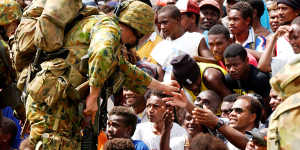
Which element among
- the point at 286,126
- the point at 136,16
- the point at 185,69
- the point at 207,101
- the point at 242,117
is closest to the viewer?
the point at 286,126

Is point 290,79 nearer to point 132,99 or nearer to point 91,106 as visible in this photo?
point 91,106

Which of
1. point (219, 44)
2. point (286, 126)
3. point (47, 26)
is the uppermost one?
point (286, 126)

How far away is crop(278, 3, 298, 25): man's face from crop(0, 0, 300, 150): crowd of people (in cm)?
1

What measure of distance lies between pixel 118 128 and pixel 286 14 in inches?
108

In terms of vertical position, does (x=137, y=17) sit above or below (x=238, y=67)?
above

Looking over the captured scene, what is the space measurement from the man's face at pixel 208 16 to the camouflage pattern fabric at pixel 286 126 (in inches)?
244

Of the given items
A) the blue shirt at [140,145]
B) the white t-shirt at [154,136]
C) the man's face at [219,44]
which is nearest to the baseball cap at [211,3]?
the man's face at [219,44]

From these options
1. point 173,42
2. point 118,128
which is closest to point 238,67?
point 173,42

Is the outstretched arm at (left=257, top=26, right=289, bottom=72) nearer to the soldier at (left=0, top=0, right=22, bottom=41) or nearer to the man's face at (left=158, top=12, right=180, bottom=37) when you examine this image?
the man's face at (left=158, top=12, right=180, bottom=37)

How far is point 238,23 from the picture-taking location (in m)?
7.96

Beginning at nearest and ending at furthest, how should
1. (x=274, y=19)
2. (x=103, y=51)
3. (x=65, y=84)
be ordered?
(x=103, y=51) < (x=65, y=84) < (x=274, y=19)

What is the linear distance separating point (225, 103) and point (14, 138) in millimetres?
2546

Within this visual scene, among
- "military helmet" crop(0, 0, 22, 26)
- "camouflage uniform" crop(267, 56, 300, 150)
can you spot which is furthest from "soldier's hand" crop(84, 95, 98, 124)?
"military helmet" crop(0, 0, 22, 26)

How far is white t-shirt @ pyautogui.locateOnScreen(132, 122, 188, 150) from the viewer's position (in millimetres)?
6371
